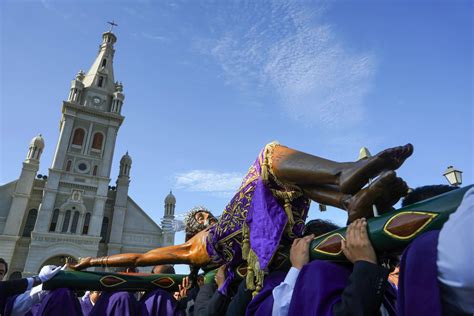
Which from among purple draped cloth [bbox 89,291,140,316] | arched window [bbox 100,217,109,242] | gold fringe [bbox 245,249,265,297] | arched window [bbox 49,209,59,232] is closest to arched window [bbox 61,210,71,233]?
arched window [bbox 49,209,59,232]

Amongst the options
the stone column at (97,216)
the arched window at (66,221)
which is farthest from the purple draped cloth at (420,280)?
the arched window at (66,221)

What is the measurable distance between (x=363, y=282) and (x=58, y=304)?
11.1ft

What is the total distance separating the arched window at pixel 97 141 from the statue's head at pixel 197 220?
99.7 feet

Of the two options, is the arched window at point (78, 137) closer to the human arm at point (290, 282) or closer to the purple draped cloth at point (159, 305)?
the purple draped cloth at point (159, 305)

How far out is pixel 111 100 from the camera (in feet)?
114

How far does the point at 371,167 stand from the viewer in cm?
150

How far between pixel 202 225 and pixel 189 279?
0.92 metres

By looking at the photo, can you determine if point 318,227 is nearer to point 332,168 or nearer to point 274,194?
point 274,194

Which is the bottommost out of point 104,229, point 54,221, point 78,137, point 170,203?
point 104,229

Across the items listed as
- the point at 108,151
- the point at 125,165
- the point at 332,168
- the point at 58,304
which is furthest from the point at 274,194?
the point at 125,165

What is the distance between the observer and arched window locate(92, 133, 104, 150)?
103 feet

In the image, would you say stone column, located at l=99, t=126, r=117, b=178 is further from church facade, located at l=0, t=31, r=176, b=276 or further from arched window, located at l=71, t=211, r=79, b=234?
arched window, located at l=71, t=211, r=79, b=234

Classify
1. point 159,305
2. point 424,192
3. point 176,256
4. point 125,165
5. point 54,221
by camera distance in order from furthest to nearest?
point 125,165, point 54,221, point 159,305, point 176,256, point 424,192

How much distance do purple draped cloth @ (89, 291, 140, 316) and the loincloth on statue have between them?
2123 mm
